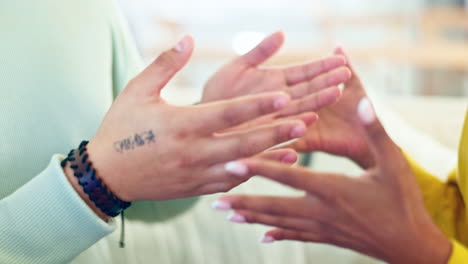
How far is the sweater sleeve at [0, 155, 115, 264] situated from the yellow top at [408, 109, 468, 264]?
0.47 m

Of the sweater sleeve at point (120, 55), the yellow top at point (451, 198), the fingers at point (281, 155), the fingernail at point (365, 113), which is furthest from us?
the sweater sleeve at point (120, 55)

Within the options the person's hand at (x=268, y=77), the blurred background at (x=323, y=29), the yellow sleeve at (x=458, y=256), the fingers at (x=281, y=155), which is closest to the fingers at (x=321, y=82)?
the person's hand at (x=268, y=77)

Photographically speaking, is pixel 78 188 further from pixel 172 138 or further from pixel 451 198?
pixel 451 198

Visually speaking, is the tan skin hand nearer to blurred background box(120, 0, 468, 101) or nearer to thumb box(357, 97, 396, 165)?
thumb box(357, 97, 396, 165)

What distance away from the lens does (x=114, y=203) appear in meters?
0.65

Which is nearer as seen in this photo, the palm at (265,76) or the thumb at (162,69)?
the thumb at (162,69)

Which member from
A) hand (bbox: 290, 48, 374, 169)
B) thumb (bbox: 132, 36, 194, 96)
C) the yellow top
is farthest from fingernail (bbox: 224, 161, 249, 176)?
the yellow top

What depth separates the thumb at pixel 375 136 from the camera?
0.56 metres

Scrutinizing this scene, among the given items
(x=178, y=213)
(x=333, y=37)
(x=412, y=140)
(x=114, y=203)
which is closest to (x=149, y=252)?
(x=178, y=213)

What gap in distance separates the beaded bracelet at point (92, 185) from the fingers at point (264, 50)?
29cm

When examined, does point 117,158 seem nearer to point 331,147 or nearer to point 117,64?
point 331,147

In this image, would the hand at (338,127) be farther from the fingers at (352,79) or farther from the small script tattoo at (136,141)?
the small script tattoo at (136,141)

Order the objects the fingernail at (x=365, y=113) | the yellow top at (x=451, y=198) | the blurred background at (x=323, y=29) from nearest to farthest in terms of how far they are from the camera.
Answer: the fingernail at (x=365, y=113) < the yellow top at (x=451, y=198) < the blurred background at (x=323, y=29)

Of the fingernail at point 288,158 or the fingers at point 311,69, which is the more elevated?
the fingers at point 311,69
